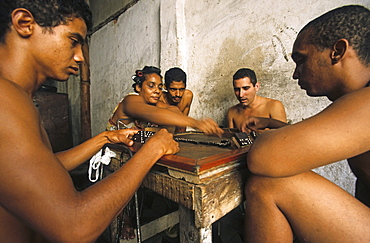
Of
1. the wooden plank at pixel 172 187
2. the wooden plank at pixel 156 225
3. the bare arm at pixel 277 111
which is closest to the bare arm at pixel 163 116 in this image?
the wooden plank at pixel 172 187

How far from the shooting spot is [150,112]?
5.79 feet

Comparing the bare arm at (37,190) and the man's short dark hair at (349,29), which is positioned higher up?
the man's short dark hair at (349,29)

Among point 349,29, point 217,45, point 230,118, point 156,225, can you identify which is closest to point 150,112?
point 156,225

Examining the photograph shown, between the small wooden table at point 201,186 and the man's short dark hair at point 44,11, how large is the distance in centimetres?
75

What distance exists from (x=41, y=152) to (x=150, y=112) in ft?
4.17

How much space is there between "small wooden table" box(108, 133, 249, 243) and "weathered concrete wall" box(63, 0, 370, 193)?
182 cm

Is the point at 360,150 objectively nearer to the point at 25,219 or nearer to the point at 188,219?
the point at 188,219

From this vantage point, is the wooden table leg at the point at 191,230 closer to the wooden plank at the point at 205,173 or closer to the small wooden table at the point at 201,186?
the small wooden table at the point at 201,186

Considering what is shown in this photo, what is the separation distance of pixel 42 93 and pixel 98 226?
507 centimetres

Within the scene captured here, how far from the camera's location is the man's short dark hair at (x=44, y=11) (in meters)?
0.65

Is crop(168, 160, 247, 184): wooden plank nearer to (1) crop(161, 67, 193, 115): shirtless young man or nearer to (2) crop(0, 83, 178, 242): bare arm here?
(2) crop(0, 83, 178, 242): bare arm

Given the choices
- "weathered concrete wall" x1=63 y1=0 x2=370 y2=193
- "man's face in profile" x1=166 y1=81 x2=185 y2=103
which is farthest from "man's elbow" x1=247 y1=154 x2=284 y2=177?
"man's face in profile" x1=166 y1=81 x2=185 y2=103

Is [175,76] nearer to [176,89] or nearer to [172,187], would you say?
[176,89]

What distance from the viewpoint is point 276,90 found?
240 cm
